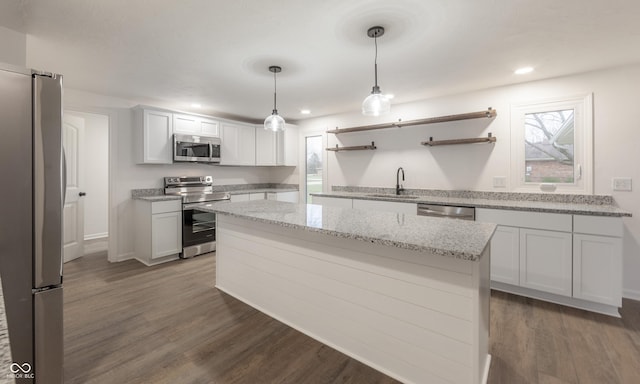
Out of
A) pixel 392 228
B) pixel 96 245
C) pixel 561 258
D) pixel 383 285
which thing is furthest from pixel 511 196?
pixel 96 245

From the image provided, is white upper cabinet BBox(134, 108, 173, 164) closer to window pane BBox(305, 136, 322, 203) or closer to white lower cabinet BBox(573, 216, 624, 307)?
window pane BBox(305, 136, 322, 203)

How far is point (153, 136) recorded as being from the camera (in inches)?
156

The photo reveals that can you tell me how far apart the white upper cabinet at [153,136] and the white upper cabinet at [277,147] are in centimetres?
162

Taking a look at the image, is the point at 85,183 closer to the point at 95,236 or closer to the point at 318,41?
the point at 95,236

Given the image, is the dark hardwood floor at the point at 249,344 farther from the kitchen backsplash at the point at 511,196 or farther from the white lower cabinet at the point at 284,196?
the white lower cabinet at the point at 284,196

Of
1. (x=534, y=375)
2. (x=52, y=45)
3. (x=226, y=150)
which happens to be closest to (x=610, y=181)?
(x=534, y=375)

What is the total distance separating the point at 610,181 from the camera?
286 centimetres

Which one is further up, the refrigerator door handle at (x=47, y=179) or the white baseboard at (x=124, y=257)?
the refrigerator door handle at (x=47, y=179)

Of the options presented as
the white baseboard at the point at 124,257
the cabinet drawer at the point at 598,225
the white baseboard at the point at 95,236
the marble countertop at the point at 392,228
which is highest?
the marble countertop at the point at 392,228

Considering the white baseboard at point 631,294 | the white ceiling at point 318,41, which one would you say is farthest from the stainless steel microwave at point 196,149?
the white baseboard at point 631,294

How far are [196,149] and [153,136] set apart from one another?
61 cm

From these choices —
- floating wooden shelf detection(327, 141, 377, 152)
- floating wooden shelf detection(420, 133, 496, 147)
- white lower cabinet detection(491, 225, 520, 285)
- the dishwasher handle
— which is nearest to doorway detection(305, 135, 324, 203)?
floating wooden shelf detection(327, 141, 377, 152)

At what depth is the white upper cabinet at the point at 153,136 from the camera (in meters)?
3.89

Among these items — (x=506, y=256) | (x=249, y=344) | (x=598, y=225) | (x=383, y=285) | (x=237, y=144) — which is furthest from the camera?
(x=237, y=144)
